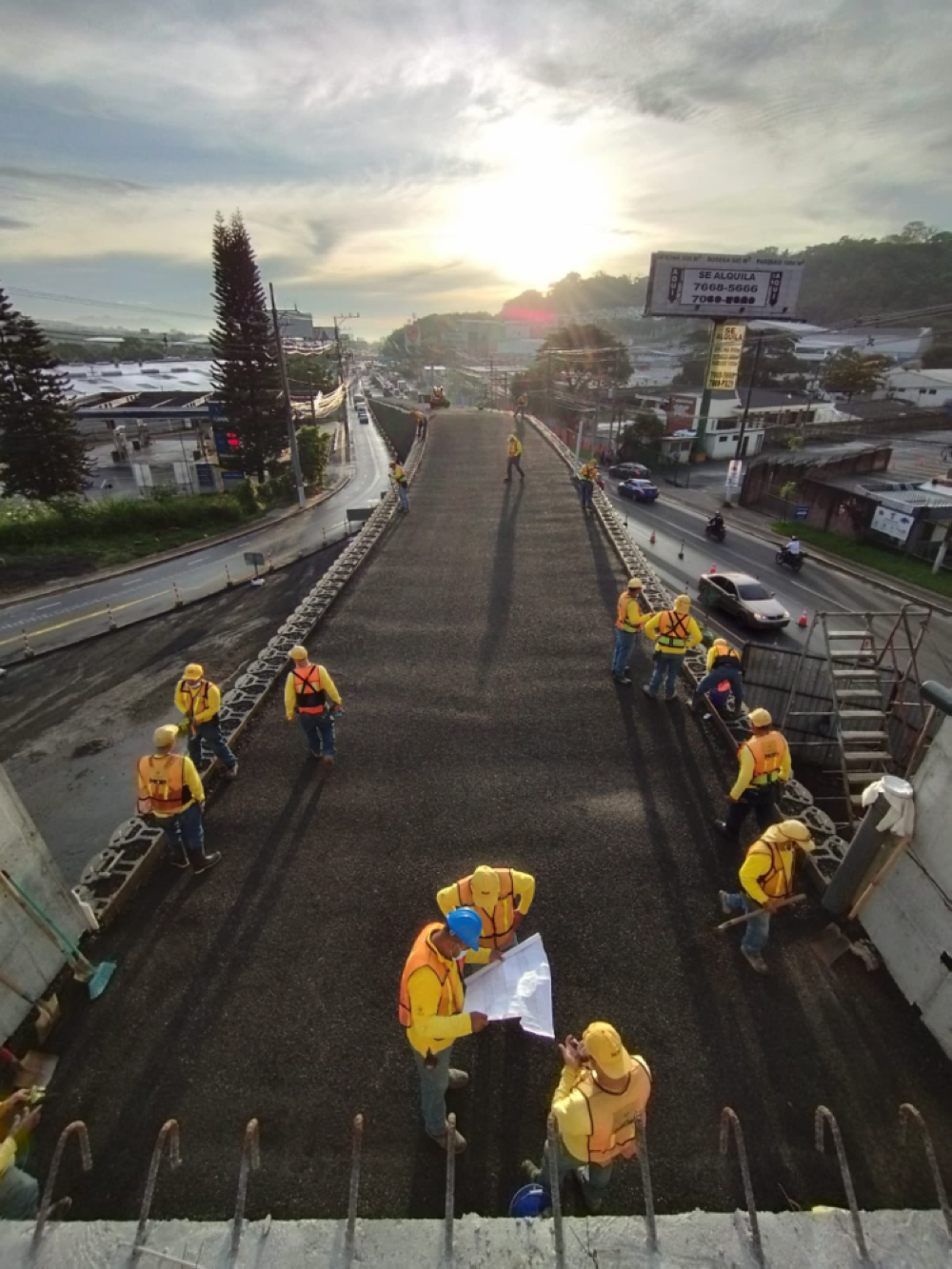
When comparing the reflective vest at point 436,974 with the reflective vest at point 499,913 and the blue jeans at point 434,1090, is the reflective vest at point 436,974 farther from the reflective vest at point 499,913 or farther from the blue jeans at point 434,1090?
the reflective vest at point 499,913

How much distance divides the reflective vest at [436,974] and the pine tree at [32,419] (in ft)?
124

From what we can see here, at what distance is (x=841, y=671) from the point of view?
7.52 metres

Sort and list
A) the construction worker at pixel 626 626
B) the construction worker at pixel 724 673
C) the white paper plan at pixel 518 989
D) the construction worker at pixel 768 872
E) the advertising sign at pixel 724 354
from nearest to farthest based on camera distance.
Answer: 1. the white paper plan at pixel 518 989
2. the construction worker at pixel 768 872
3. the construction worker at pixel 724 673
4. the construction worker at pixel 626 626
5. the advertising sign at pixel 724 354

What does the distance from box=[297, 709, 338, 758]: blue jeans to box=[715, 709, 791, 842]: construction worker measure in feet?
14.1

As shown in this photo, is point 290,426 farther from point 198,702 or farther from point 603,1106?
point 603,1106

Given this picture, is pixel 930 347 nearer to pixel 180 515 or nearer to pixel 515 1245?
pixel 180 515

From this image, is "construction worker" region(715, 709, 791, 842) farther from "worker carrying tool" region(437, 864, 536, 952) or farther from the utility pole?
the utility pole

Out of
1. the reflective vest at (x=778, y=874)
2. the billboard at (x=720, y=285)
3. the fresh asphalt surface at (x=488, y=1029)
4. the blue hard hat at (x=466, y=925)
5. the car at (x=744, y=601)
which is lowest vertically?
the car at (x=744, y=601)

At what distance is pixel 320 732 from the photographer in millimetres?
6684

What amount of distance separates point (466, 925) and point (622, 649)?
5538mm

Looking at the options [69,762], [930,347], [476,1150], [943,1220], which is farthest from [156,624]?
[930,347]

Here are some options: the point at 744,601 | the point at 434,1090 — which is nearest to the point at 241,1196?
the point at 434,1090

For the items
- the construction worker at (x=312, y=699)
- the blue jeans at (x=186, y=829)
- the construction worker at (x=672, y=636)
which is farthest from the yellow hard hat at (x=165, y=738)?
the construction worker at (x=672, y=636)

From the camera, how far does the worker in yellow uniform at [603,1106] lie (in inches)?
113
